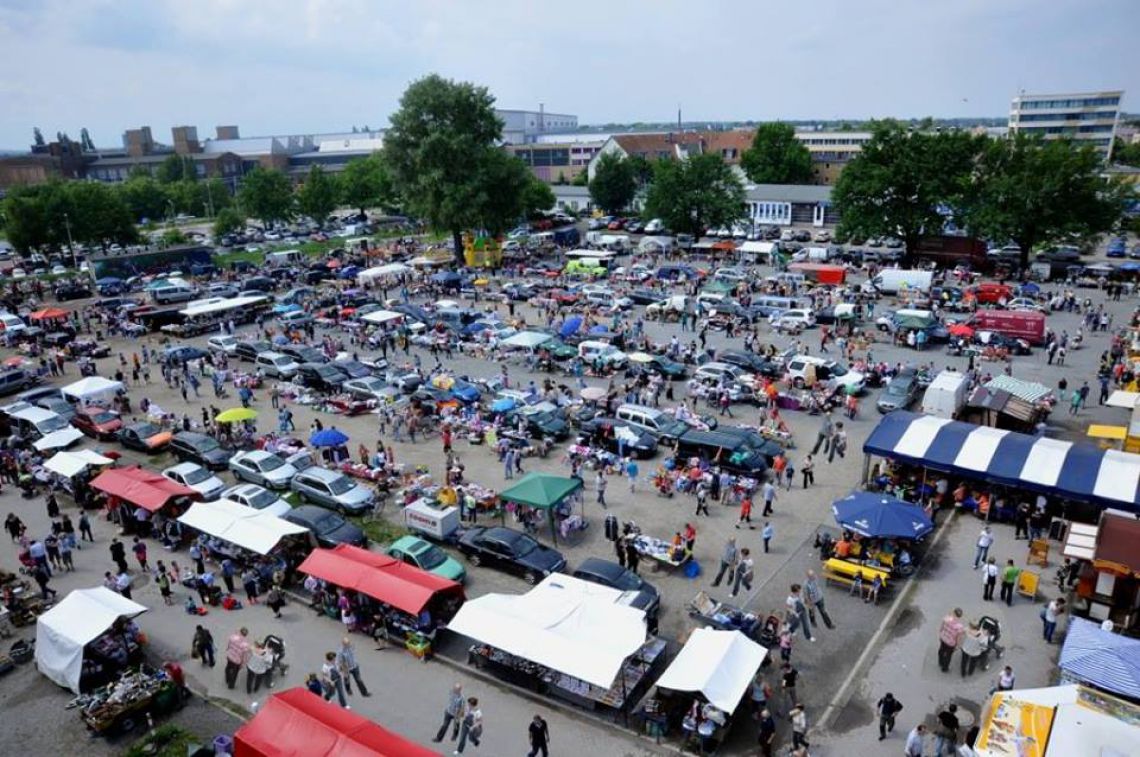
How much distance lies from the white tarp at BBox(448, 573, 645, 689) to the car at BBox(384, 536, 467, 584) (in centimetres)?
299

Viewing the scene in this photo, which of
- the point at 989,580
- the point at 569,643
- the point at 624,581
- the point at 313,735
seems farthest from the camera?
the point at 624,581

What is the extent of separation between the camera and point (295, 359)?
3581 cm

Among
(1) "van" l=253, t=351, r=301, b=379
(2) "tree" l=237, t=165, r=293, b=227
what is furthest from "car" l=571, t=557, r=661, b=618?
(2) "tree" l=237, t=165, r=293, b=227

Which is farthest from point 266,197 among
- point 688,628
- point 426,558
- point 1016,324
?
point 688,628

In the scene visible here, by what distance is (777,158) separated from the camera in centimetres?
8550

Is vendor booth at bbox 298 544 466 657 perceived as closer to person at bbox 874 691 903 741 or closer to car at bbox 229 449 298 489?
car at bbox 229 449 298 489

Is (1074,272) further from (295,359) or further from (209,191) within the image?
(209,191)

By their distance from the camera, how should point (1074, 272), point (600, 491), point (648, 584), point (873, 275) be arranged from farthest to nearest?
point (873, 275) → point (1074, 272) → point (600, 491) → point (648, 584)

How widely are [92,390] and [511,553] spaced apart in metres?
23.1

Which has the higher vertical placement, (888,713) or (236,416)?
(236,416)

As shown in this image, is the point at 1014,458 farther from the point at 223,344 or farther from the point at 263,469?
the point at 223,344

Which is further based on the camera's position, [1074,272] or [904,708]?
[1074,272]

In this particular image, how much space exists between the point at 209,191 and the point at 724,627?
112 m

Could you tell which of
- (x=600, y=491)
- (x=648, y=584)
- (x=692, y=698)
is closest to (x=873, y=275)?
(x=600, y=491)
